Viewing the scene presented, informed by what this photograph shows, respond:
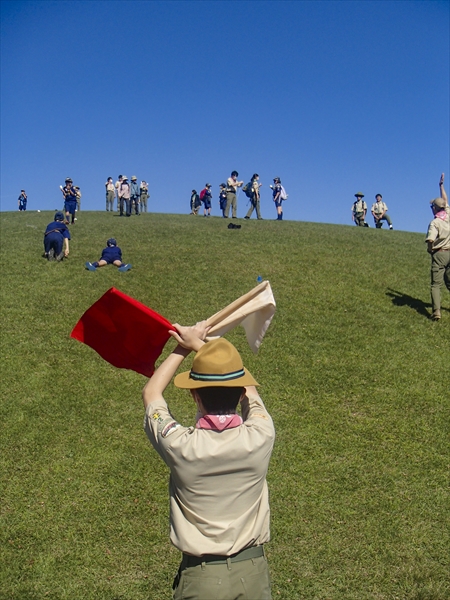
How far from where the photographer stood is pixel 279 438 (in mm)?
8609

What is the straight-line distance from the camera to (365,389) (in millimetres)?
10133

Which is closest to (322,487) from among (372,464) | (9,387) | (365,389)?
(372,464)

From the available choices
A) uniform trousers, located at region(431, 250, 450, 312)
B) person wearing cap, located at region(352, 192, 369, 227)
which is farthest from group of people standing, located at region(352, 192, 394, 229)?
uniform trousers, located at region(431, 250, 450, 312)

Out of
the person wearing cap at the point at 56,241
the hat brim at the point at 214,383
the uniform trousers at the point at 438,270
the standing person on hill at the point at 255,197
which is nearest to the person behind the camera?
the hat brim at the point at 214,383

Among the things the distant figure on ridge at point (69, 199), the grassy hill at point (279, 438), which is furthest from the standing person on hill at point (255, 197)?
A: the grassy hill at point (279, 438)

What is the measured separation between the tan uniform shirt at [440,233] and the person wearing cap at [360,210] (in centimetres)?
1785

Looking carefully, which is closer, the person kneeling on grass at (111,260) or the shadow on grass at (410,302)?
the shadow on grass at (410,302)

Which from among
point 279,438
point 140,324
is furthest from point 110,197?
point 140,324

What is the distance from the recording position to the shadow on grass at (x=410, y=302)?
14.1m

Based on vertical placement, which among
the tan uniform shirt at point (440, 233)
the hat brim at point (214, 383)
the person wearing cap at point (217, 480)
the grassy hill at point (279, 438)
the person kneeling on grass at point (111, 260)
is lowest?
the grassy hill at point (279, 438)

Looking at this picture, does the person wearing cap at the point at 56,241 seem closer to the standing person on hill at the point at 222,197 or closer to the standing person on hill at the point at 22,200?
the standing person on hill at the point at 222,197

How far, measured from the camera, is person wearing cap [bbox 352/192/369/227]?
30578 millimetres

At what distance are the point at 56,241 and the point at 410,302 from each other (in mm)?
10397

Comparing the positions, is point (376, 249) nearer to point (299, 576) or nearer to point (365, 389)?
point (365, 389)
